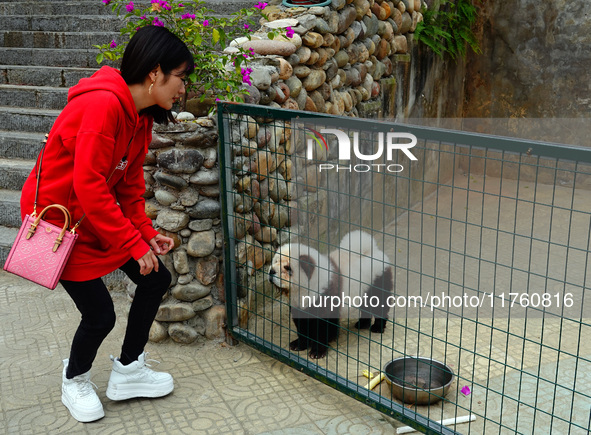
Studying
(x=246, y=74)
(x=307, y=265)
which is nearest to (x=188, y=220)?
(x=307, y=265)

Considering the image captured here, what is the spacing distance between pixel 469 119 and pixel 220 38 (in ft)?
18.7

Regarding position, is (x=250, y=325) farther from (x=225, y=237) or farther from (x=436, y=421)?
(x=436, y=421)

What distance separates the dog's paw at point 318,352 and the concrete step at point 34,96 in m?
3.38

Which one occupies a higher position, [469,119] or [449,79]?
[449,79]

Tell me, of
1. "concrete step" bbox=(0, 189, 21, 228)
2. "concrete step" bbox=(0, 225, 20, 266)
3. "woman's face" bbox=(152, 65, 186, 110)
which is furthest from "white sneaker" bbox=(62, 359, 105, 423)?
"concrete step" bbox=(0, 189, 21, 228)

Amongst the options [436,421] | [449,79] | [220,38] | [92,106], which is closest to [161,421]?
[436,421]

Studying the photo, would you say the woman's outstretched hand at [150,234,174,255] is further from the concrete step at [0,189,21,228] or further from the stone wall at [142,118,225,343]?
the concrete step at [0,189,21,228]

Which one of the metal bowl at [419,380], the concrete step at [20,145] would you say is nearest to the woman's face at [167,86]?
the metal bowl at [419,380]

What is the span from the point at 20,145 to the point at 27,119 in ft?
0.97

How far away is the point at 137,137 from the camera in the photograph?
9.87ft

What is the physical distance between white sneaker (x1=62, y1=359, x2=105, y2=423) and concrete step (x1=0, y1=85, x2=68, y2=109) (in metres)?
3.28

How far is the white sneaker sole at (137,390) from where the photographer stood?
134 inches

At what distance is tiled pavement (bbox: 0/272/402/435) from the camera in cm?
326

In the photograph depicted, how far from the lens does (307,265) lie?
12.9ft
